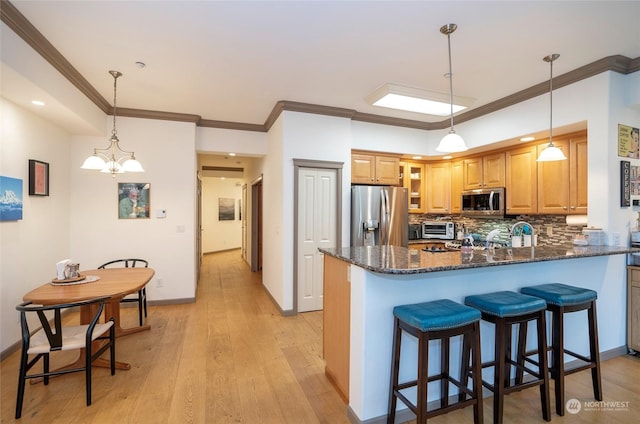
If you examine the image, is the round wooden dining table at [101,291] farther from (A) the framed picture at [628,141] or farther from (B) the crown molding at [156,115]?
(A) the framed picture at [628,141]

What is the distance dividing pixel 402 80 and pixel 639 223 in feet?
8.90

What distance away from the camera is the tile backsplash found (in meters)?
3.88

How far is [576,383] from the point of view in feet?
8.15

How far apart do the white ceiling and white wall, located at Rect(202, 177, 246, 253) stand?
6.67 meters

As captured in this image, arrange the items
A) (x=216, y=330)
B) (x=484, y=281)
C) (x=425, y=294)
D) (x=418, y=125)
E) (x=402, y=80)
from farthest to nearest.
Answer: (x=418, y=125)
(x=216, y=330)
(x=402, y=80)
(x=484, y=281)
(x=425, y=294)

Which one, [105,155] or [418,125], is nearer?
[105,155]

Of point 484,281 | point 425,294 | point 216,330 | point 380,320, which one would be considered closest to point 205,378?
point 216,330

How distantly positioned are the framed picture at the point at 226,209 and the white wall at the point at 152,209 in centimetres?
600

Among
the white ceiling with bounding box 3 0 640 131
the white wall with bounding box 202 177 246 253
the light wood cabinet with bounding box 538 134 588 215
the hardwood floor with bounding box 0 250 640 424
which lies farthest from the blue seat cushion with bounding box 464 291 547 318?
the white wall with bounding box 202 177 246 253

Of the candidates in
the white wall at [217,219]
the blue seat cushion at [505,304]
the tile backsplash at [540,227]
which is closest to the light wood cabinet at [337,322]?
the blue seat cushion at [505,304]

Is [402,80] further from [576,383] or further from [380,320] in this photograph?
[576,383]

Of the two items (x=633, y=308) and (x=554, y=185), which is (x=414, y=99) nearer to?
(x=554, y=185)

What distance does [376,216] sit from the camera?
14.3ft

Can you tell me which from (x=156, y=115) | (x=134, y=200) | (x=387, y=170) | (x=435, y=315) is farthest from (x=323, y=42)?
(x=134, y=200)
